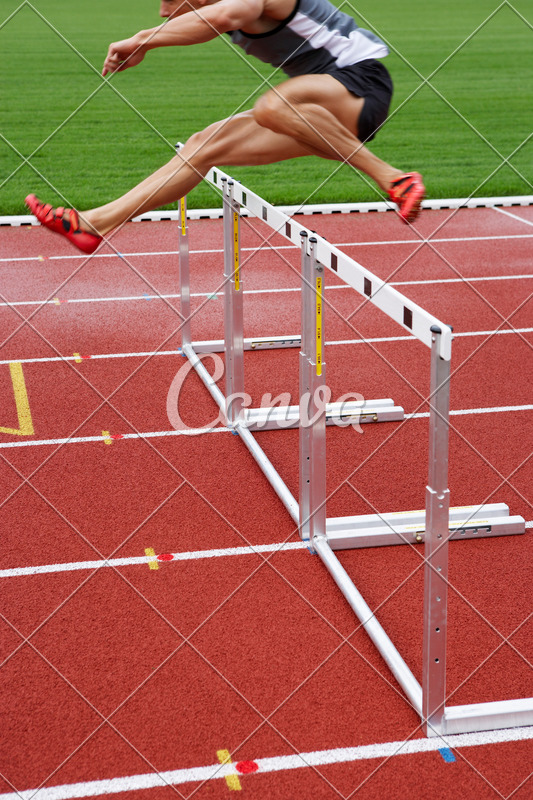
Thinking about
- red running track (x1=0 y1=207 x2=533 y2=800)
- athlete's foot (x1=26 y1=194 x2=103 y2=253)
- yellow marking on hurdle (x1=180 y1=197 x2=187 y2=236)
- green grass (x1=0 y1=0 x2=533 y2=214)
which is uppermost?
green grass (x1=0 y1=0 x2=533 y2=214)

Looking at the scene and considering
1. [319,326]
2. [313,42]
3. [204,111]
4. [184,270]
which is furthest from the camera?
[204,111]

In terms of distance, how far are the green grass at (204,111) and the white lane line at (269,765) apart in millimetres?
4434

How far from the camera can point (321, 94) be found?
3.69 m

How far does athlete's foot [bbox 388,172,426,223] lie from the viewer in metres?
3.47

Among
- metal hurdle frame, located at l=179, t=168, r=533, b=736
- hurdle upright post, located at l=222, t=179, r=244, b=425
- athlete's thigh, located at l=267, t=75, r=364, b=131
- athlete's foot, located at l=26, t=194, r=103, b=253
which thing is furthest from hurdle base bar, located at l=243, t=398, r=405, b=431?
athlete's thigh, located at l=267, t=75, r=364, b=131

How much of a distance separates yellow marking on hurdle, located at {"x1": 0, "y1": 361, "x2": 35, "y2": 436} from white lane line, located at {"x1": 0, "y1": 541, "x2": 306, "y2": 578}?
5.36 feet

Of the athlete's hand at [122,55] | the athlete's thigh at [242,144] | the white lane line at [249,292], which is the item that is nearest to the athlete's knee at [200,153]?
the athlete's thigh at [242,144]

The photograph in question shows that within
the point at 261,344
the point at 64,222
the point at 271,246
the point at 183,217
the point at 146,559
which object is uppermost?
the point at 271,246

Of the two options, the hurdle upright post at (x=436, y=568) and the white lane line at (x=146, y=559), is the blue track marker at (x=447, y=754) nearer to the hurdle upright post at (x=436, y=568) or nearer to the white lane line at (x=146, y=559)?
the hurdle upright post at (x=436, y=568)

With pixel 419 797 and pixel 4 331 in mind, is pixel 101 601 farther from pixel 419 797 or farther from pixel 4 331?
pixel 4 331

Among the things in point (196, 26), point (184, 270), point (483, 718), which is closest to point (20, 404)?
point (184, 270)

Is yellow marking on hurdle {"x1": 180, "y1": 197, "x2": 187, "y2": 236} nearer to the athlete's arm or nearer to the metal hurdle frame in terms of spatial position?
the metal hurdle frame

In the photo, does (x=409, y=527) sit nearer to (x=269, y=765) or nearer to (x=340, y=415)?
(x=340, y=415)

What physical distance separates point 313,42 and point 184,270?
144 inches
